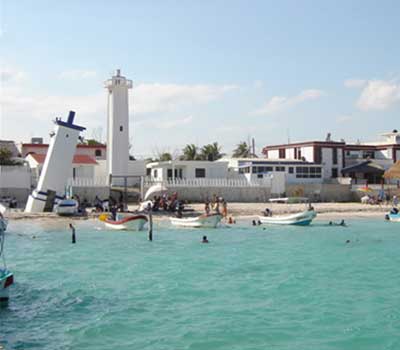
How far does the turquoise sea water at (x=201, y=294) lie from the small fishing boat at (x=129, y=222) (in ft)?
8.80

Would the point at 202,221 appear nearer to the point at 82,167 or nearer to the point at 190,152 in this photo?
the point at 82,167

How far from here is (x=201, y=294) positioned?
705 inches

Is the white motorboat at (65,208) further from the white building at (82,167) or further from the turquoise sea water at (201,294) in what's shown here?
the white building at (82,167)

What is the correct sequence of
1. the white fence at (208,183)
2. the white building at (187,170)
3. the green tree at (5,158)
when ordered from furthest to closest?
the green tree at (5,158)
the white building at (187,170)
the white fence at (208,183)

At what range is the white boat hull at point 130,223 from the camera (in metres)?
33.5

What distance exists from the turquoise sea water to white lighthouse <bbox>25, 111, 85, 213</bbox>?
921 centimetres

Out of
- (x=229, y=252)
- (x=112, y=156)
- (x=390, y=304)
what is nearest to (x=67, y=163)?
(x=112, y=156)

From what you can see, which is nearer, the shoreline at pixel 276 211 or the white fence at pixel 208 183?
the shoreline at pixel 276 211

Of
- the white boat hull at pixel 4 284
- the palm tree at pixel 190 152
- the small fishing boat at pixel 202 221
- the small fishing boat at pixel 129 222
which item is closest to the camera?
the white boat hull at pixel 4 284

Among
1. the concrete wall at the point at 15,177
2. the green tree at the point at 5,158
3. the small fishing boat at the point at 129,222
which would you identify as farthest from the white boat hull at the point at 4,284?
the green tree at the point at 5,158

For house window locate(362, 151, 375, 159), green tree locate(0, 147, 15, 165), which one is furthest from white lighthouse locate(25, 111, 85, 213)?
house window locate(362, 151, 375, 159)

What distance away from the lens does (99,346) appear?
13.0m

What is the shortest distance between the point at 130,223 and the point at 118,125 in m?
20.6

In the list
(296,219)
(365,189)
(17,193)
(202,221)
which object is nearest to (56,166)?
(17,193)
